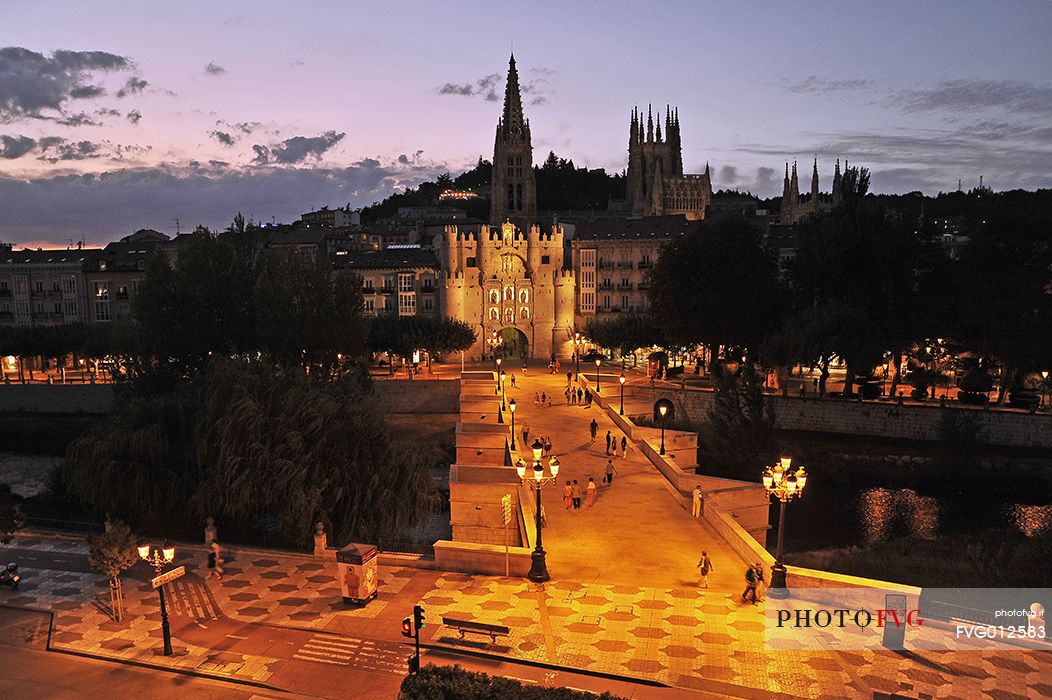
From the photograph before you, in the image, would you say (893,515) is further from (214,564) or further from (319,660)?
(214,564)

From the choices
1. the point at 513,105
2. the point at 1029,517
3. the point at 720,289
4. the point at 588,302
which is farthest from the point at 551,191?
the point at 1029,517

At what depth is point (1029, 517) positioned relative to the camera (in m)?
30.2

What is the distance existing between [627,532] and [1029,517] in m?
21.0

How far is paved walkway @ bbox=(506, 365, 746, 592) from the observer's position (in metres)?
17.0

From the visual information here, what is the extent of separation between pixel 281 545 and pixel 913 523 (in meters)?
24.8

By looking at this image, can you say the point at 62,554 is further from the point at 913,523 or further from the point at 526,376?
the point at 526,376

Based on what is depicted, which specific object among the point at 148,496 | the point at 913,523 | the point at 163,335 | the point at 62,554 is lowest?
the point at 913,523

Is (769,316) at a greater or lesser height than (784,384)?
greater

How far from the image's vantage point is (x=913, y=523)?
97.6 ft

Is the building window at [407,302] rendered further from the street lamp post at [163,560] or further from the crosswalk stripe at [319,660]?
the crosswalk stripe at [319,660]

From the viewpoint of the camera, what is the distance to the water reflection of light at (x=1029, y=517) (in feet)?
93.5

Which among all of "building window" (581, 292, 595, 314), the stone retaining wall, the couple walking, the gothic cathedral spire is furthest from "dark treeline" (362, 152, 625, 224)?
the couple walking

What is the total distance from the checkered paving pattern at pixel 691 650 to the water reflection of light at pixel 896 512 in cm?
1640

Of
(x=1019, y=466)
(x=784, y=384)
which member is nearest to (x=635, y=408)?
(x=784, y=384)
